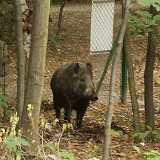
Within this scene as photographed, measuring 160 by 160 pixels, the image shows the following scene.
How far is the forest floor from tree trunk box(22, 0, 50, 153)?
0.95ft

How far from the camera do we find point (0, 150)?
5.00 m

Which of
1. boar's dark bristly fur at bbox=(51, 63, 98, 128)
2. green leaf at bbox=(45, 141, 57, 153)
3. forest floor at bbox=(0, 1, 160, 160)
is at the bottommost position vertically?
forest floor at bbox=(0, 1, 160, 160)

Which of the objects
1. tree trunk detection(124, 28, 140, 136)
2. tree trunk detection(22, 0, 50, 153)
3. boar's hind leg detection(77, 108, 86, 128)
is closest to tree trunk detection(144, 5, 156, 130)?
tree trunk detection(124, 28, 140, 136)

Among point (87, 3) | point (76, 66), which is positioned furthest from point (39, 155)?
point (87, 3)

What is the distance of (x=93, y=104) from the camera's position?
11383 millimetres

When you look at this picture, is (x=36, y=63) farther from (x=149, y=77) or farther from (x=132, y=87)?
(x=149, y=77)

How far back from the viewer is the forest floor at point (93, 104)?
24.7ft

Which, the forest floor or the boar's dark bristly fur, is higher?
the boar's dark bristly fur

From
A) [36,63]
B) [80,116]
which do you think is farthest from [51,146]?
[80,116]

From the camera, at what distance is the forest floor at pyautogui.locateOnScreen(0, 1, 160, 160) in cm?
754

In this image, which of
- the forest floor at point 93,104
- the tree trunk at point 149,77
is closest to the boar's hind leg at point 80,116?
the forest floor at point 93,104

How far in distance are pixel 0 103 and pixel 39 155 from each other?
2176 millimetres

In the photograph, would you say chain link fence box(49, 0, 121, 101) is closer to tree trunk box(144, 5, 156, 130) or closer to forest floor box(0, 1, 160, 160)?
forest floor box(0, 1, 160, 160)

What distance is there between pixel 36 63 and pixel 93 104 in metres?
6.18
